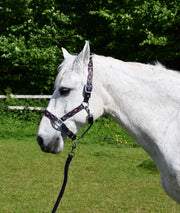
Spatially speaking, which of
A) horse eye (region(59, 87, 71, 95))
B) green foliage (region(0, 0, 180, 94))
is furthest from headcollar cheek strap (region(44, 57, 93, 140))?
green foliage (region(0, 0, 180, 94))

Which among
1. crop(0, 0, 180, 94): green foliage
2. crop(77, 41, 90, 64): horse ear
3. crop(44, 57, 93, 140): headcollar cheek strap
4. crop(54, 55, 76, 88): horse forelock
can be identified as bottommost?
crop(0, 0, 180, 94): green foliage

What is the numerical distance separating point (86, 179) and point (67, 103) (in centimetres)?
364

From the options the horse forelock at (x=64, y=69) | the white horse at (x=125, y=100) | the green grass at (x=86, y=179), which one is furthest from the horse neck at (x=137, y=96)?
the green grass at (x=86, y=179)

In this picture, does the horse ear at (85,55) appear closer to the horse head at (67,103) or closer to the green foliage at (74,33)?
the horse head at (67,103)

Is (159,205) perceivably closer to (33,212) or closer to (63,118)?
(33,212)

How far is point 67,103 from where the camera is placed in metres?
2.50

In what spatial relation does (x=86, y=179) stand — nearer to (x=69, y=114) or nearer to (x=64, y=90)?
(x=69, y=114)

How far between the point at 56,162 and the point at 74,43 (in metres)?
8.52

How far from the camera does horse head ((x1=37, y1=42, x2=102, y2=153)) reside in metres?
2.47

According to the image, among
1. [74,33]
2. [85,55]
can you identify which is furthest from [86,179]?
[74,33]


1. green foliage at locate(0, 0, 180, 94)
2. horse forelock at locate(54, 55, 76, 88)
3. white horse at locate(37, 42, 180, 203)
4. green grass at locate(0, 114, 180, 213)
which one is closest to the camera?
white horse at locate(37, 42, 180, 203)

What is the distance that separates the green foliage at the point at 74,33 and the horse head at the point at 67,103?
916cm

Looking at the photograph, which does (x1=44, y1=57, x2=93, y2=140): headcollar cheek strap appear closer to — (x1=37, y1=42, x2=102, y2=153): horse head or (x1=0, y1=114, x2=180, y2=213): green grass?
(x1=37, y1=42, x2=102, y2=153): horse head

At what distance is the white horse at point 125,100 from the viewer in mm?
2416
